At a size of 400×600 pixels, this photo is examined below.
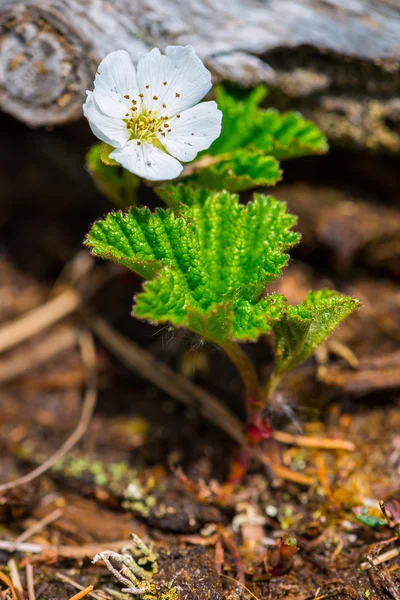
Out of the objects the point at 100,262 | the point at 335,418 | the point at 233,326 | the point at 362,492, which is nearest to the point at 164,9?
the point at 100,262

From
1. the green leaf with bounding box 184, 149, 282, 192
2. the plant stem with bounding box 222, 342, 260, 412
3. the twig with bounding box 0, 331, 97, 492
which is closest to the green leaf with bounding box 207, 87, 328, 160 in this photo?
the green leaf with bounding box 184, 149, 282, 192

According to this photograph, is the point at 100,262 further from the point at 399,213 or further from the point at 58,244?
the point at 399,213

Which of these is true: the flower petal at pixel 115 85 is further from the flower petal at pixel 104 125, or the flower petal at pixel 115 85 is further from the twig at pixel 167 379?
the twig at pixel 167 379

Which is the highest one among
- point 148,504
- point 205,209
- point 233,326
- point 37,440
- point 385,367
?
point 205,209

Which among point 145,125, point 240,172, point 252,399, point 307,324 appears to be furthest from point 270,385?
point 145,125

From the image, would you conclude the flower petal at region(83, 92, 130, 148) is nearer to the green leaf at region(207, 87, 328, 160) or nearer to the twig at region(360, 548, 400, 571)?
the green leaf at region(207, 87, 328, 160)

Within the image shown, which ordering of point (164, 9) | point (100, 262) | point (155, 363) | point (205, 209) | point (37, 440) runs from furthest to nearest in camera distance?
point (100, 262) < point (155, 363) < point (37, 440) < point (164, 9) < point (205, 209)

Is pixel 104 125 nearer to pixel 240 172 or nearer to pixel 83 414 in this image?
pixel 240 172
